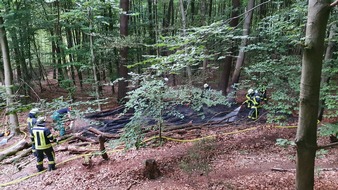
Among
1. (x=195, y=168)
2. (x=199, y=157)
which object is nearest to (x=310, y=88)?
(x=195, y=168)

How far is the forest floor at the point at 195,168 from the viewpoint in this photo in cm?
498

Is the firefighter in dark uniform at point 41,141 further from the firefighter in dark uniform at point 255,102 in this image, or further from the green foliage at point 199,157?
the firefighter in dark uniform at point 255,102

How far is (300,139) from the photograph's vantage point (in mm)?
1479

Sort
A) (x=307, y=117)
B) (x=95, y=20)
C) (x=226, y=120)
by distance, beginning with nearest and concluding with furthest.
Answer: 1. (x=307, y=117)
2. (x=226, y=120)
3. (x=95, y=20)

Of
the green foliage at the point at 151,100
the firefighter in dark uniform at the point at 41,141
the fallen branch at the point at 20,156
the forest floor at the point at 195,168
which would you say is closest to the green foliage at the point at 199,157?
the forest floor at the point at 195,168

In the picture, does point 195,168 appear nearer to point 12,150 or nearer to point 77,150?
point 77,150

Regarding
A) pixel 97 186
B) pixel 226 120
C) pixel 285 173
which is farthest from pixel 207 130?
pixel 97 186

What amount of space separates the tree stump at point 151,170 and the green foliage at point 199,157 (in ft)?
2.43

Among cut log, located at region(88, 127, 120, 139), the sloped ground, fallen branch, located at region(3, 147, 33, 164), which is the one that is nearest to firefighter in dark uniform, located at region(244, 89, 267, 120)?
the sloped ground

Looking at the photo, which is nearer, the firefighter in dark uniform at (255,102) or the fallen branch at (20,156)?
the fallen branch at (20,156)

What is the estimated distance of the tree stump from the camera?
5477 mm

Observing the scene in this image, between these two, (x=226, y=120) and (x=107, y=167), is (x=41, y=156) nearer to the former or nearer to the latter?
(x=107, y=167)

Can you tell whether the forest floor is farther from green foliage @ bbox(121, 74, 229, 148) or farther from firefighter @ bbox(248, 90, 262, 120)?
firefighter @ bbox(248, 90, 262, 120)

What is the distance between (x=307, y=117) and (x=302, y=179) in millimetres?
458
